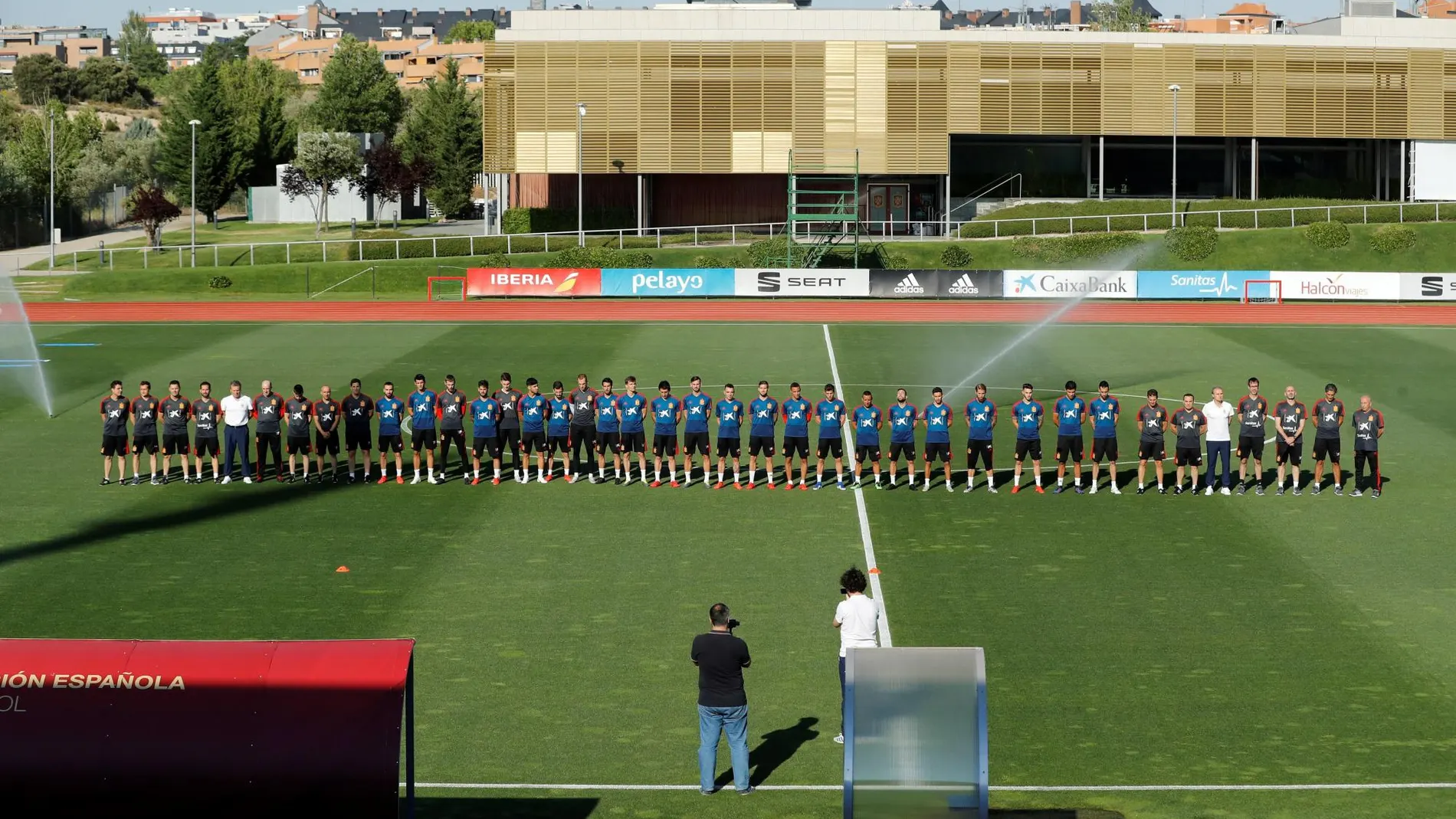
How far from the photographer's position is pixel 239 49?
16750 centimetres

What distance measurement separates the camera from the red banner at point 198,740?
9.71 metres

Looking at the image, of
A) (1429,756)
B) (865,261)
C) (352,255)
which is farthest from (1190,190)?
(1429,756)

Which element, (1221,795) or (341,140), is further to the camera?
(341,140)

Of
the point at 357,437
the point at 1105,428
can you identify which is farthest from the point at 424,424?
the point at 1105,428

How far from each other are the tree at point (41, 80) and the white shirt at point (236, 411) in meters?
120

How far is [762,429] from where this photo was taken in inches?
998

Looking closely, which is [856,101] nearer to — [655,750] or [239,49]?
[655,750]

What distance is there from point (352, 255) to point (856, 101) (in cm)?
2317

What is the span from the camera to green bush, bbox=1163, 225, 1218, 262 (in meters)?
61.3

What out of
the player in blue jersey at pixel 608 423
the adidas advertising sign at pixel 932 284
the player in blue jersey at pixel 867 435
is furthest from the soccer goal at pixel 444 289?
the player in blue jersey at pixel 867 435

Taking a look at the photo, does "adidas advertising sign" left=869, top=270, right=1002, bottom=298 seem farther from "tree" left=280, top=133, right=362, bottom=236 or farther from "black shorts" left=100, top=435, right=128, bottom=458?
"tree" left=280, top=133, right=362, bottom=236

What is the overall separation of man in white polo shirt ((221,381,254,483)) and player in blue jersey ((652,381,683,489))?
641 cm

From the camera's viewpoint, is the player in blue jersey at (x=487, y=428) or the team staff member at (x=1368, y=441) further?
the player in blue jersey at (x=487, y=428)

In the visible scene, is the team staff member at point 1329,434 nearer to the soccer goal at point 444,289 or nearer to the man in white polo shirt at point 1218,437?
the man in white polo shirt at point 1218,437
